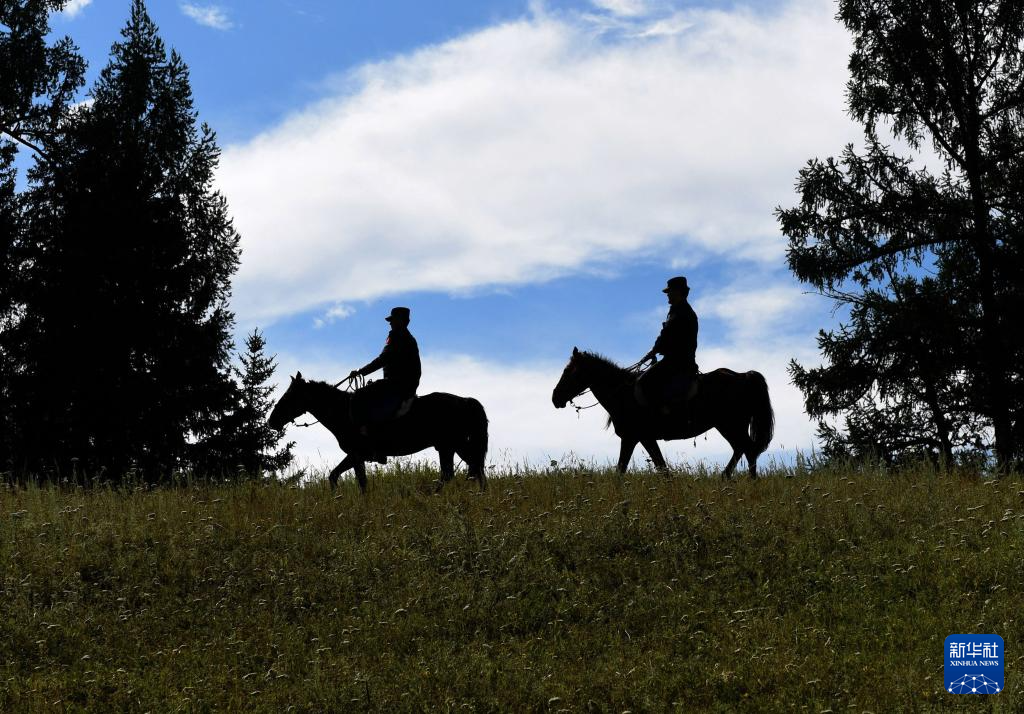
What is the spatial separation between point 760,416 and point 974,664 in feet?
26.9

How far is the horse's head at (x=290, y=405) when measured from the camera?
17812 mm

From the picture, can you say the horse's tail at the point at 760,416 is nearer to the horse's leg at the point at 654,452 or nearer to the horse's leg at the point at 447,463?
the horse's leg at the point at 654,452

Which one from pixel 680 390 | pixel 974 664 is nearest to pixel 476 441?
pixel 680 390

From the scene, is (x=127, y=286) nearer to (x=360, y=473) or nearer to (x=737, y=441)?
(x=360, y=473)

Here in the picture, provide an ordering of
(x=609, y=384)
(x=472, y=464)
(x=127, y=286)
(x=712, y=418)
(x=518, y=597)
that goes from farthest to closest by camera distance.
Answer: (x=127, y=286)
(x=609, y=384)
(x=712, y=418)
(x=472, y=464)
(x=518, y=597)

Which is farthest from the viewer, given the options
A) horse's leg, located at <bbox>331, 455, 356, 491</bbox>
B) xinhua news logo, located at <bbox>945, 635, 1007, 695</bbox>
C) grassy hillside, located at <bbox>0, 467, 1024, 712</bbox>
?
horse's leg, located at <bbox>331, 455, 356, 491</bbox>

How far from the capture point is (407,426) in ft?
57.8

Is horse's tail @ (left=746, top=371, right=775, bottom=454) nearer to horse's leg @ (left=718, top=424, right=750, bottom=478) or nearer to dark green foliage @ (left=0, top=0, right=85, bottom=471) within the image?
horse's leg @ (left=718, top=424, right=750, bottom=478)

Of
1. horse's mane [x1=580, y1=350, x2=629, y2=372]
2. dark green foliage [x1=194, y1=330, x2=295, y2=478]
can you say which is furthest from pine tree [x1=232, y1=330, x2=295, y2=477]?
horse's mane [x1=580, y1=350, x2=629, y2=372]

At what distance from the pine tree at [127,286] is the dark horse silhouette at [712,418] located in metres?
13.8

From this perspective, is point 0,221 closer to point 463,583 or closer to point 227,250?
point 227,250

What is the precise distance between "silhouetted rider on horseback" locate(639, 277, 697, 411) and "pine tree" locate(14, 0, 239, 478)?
567 inches

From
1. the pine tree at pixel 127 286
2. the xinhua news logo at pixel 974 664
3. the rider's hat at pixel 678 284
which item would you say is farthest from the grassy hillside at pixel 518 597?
the pine tree at pixel 127 286

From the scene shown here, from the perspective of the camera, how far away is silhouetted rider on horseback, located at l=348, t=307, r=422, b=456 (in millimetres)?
17562
